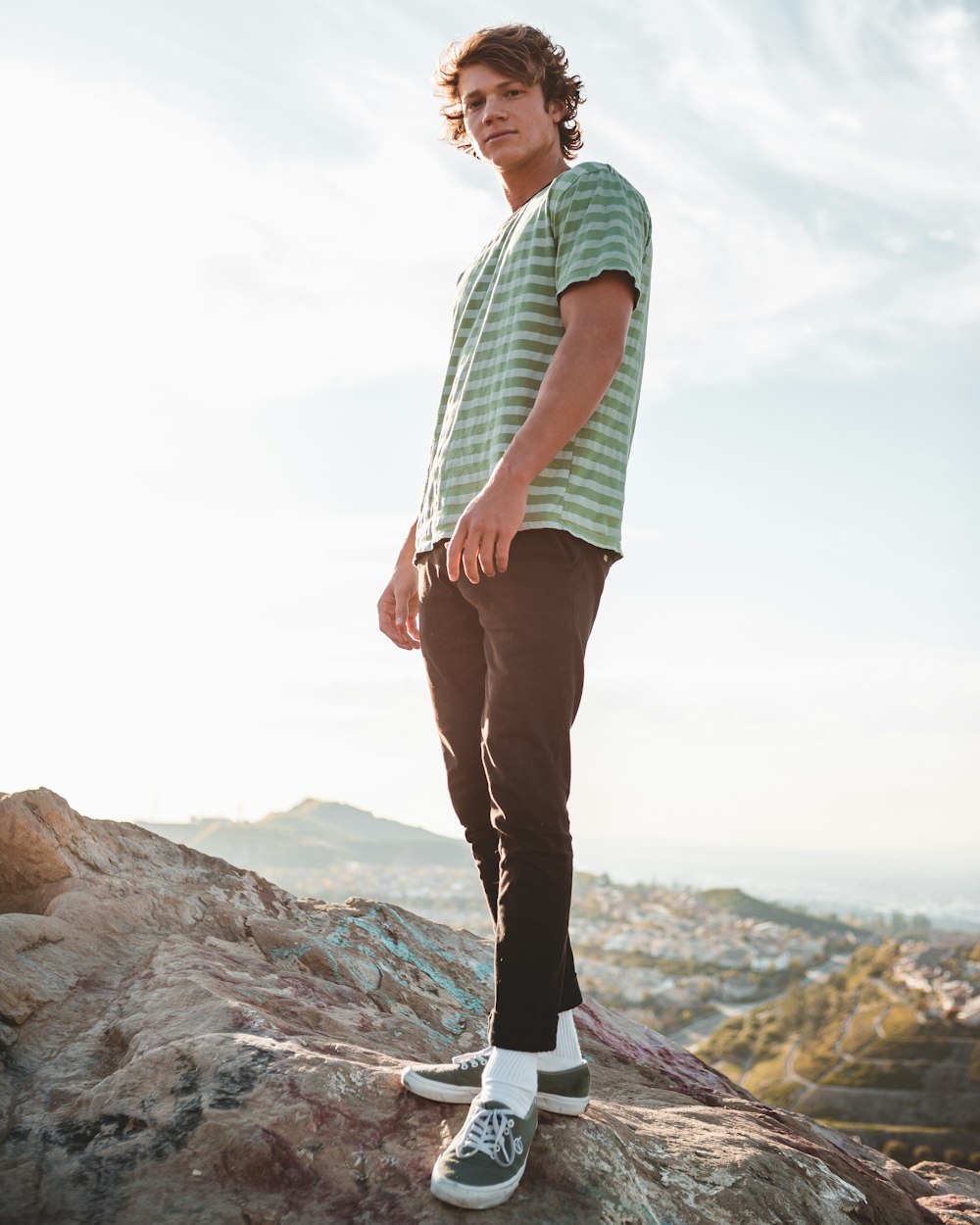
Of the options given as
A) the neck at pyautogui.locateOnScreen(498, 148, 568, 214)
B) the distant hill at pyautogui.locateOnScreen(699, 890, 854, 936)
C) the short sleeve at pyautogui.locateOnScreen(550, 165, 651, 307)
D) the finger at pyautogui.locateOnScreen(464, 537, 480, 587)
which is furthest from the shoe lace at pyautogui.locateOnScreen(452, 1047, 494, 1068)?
the distant hill at pyautogui.locateOnScreen(699, 890, 854, 936)

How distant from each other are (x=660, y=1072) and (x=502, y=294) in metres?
3.15

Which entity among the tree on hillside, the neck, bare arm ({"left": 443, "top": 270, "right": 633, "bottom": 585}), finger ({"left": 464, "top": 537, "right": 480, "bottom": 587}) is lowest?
the tree on hillside

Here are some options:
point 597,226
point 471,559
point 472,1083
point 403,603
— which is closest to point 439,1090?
point 472,1083

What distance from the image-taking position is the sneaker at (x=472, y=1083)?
85.3 inches

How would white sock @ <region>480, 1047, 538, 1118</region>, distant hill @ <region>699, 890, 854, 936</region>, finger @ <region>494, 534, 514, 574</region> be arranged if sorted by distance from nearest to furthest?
white sock @ <region>480, 1047, 538, 1118</region>
finger @ <region>494, 534, 514, 574</region>
distant hill @ <region>699, 890, 854, 936</region>

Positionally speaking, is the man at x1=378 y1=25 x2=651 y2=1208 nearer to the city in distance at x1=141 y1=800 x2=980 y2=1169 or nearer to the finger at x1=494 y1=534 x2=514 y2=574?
the finger at x1=494 y1=534 x2=514 y2=574

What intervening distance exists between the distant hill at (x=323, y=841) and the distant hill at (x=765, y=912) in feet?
70.5

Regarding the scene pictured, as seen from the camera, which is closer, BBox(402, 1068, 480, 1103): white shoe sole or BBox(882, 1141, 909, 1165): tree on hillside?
BBox(402, 1068, 480, 1103): white shoe sole

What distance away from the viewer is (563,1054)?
2299mm

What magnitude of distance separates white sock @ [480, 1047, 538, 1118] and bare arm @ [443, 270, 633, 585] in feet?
3.49

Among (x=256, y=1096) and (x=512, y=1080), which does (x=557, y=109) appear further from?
(x=256, y=1096)

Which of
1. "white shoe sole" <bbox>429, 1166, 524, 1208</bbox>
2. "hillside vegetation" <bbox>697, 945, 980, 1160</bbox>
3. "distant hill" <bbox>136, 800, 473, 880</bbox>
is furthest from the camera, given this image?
"distant hill" <bbox>136, 800, 473, 880</bbox>

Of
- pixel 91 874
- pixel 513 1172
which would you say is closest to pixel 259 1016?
pixel 513 1172

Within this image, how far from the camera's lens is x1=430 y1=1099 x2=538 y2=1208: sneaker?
6.14 feet
